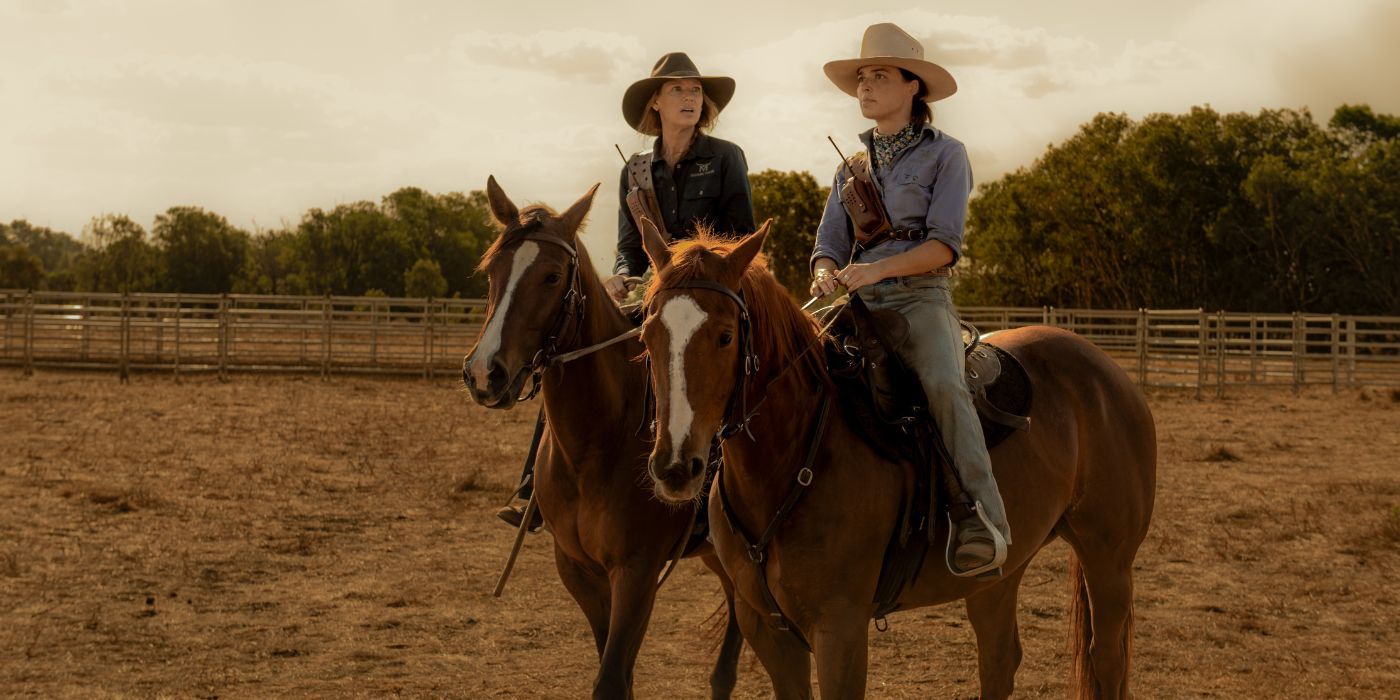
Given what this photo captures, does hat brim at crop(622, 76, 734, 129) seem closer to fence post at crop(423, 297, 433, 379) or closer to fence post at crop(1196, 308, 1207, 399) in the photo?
fence post at crop(423, 297, 433, 379)

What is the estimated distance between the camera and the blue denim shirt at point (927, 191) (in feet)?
12.0

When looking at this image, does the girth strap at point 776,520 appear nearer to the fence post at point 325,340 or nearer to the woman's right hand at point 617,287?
the woman's right hand at point 617,287

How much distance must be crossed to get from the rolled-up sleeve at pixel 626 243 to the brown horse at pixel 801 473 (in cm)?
178

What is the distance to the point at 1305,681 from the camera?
5996 mm

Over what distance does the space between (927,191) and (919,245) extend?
215mm

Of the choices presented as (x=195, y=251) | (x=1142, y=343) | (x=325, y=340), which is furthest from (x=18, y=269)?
(x=1142, y=343)

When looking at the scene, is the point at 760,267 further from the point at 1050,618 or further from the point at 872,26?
the point at 1050,618

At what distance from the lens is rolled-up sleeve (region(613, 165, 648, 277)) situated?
5.20m

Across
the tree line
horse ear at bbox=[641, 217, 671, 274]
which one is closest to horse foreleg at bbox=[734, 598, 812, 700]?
horse ear at bbox=[641, 217, 671, 274]

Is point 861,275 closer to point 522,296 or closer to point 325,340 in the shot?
point 522,296

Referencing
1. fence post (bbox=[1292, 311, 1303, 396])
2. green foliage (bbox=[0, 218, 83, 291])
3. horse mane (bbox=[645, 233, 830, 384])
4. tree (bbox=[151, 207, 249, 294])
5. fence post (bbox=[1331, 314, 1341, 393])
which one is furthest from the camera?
green foliage (bbox=[0, 218, 83, 291])

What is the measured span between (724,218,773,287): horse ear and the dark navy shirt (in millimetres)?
1892

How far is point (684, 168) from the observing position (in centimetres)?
510

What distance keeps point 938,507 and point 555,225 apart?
5.67 ft
